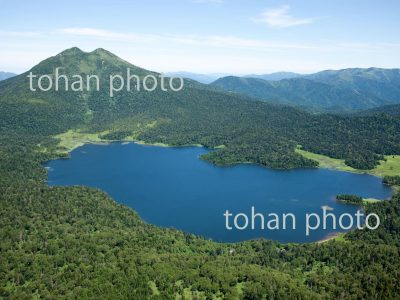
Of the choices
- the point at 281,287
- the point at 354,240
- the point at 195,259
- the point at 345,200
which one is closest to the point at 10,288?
the point at 195,259

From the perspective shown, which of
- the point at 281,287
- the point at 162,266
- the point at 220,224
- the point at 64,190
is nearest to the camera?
the point at 281,287

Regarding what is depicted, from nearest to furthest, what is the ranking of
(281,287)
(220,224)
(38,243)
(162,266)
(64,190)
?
(281,287) → (162,266) → (38,243) → (220,224) → (64,190)

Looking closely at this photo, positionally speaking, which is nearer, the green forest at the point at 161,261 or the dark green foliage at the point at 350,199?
the green forest at the point at 161,261

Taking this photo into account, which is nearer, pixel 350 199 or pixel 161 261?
pixel 161 261

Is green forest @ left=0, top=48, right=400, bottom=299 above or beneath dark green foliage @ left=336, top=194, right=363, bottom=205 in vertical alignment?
beneath

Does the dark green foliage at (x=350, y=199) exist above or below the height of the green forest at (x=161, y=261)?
above

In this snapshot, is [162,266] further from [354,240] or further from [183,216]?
[354,240]

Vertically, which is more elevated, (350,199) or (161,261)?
(350,199)

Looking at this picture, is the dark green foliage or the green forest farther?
the dark green foliage

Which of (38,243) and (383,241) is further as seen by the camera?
(383,241)

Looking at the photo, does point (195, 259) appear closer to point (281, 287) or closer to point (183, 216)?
point (281, 287)
